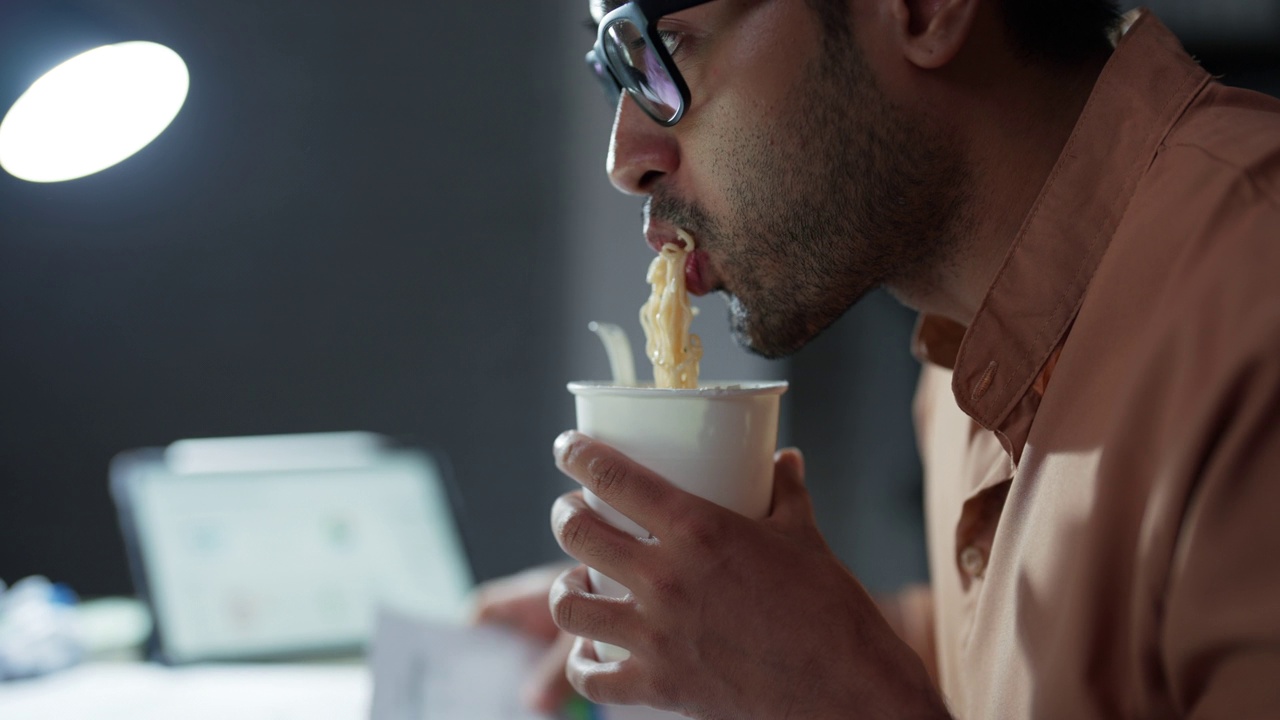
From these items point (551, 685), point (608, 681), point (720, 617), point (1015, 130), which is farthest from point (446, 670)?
point (1015, 130)

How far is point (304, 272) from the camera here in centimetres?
238

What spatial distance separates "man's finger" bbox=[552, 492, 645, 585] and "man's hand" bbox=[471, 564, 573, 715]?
1.24 ft

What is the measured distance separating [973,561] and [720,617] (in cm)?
35

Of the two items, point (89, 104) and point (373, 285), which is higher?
point (89, 104)

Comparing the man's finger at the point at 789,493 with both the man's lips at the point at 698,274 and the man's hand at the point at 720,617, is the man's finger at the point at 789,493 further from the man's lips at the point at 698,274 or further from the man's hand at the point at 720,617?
the man's lips at the point at 698,274

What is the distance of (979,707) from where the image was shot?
847 millimetres

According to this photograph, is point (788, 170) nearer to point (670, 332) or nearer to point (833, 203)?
point (833, 203)

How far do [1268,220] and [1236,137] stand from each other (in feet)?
0.32

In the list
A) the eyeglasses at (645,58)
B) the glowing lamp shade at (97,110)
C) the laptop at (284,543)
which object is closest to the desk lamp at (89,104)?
the glowing lamp shade at (97,110)

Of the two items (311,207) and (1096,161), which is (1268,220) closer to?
(1096,161)

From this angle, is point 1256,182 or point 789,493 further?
point 789,493

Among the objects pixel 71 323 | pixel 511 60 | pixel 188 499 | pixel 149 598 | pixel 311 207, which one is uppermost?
pixel 511 60

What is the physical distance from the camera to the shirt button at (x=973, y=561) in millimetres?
960

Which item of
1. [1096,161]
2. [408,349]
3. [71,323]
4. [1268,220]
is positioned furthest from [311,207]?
[1268,220]
